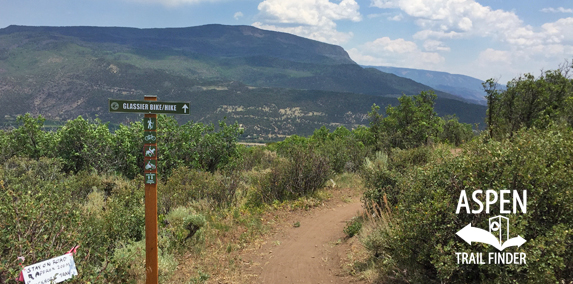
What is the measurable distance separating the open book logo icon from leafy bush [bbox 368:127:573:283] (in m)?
0.06

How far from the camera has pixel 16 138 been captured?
11.6m

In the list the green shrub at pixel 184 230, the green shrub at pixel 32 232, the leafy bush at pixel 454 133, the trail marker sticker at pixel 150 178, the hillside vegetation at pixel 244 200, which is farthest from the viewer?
the leafy bush at pixel 454 133

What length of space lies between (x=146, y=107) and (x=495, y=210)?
171 inches

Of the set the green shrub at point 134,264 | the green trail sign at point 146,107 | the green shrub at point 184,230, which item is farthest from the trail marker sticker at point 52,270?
the green shrub at point 184,230

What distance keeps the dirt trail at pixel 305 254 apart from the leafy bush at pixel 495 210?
160 cm

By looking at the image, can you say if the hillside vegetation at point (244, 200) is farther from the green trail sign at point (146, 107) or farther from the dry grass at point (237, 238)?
the green trail sign at point (146, 107)

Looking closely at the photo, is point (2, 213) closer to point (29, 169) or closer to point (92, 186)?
point (92, 186)

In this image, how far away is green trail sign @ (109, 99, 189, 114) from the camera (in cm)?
446

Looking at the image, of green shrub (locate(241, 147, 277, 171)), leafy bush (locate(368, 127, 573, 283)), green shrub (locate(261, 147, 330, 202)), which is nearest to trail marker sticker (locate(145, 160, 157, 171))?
leafy bush (locate(368, 127, 573, 283))

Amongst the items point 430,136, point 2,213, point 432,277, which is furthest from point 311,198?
point 430,136

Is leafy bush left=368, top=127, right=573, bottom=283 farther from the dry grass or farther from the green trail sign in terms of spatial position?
the green trail sign

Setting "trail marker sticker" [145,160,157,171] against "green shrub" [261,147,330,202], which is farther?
"green shrub" [261,147,330,202]

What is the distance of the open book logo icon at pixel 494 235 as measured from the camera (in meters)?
3.23

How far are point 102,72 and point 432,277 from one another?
639 feet
